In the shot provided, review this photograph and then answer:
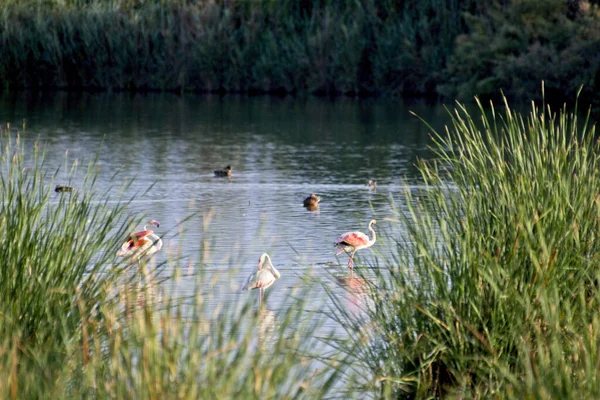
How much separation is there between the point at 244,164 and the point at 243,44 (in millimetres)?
20688

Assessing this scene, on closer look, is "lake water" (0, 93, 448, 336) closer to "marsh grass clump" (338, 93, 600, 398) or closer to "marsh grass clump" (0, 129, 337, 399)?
"marsh grass clump" (0, 129, 337, 399)

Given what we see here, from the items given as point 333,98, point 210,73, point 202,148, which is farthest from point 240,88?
point 202,148

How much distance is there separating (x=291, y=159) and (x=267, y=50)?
61.1 ft

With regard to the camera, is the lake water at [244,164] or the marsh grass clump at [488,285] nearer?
the marsh grass clump at [488,285]

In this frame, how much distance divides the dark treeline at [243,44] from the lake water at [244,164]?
78.3 inches

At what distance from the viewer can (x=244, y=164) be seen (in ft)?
63.6

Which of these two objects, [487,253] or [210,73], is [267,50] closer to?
[210,73]

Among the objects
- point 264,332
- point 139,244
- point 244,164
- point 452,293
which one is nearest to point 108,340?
point 264,332

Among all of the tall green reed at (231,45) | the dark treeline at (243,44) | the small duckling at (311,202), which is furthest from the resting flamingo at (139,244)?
the tall green reed at (231,45)

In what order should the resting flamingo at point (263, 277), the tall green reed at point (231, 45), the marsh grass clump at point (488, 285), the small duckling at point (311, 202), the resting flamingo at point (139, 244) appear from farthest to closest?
the tall green reed at point (231, 45) < the small duckling at point (311, 202) < the resting flamingo at point (263, 277) < the resting flamingo at point (139, 244) < the marsh grass clump at point (488, 285)

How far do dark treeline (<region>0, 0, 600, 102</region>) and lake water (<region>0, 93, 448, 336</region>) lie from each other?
6.52 feet

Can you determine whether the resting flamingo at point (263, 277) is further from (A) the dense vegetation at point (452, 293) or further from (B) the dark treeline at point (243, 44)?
(B) the dark treeline at point (243, 44)

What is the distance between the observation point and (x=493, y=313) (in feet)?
16.9

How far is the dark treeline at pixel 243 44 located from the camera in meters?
37.7
